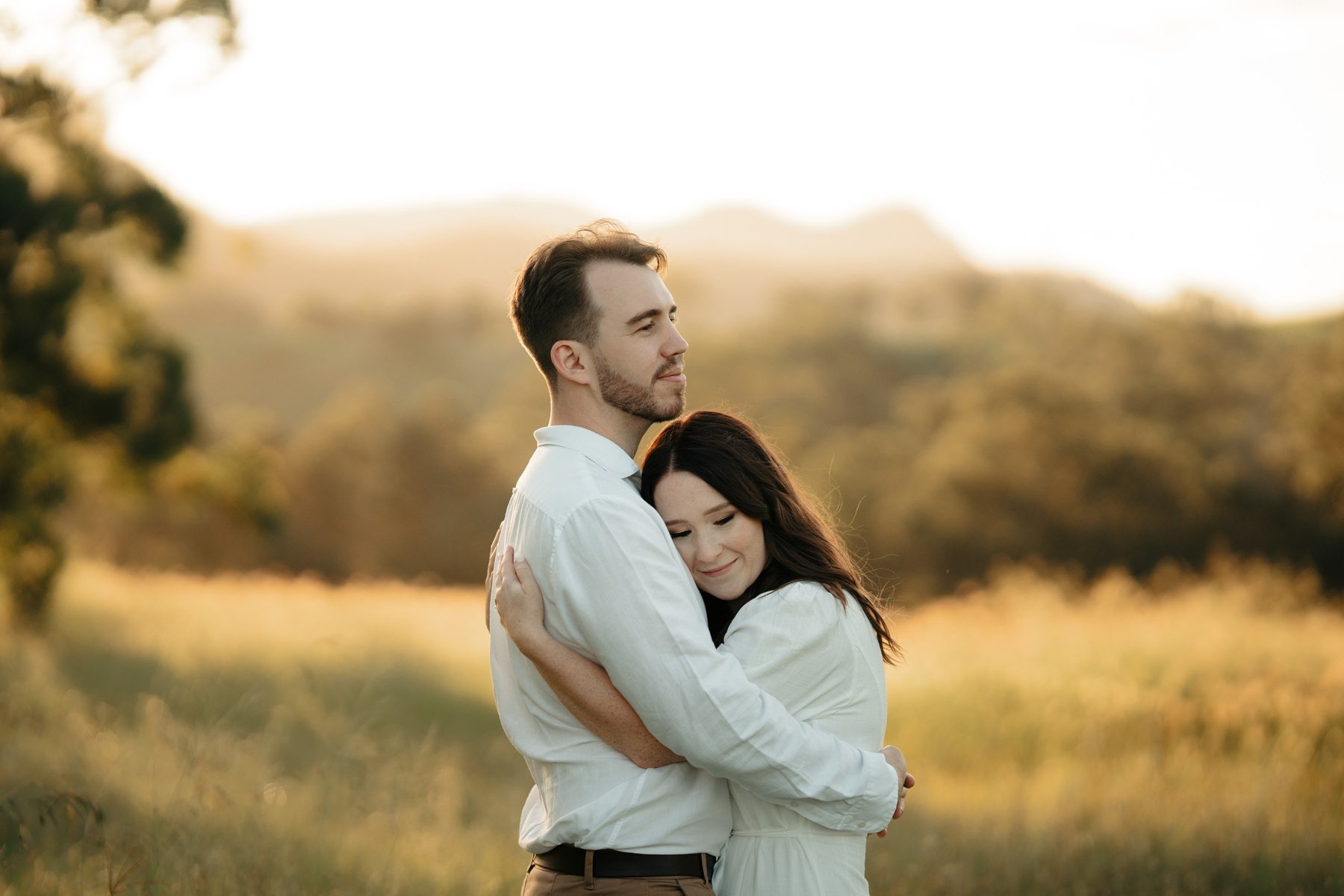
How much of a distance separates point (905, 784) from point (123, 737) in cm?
543

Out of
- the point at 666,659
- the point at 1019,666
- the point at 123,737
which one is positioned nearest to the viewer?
the point at 666,659

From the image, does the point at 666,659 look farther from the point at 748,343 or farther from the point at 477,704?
the point at 748,343

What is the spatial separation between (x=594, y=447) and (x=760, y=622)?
59cm

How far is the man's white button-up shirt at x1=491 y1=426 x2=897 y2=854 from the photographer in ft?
8.48

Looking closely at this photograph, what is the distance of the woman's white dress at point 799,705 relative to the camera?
2.86 meters

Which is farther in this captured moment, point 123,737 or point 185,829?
point 123,737

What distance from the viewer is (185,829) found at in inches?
175

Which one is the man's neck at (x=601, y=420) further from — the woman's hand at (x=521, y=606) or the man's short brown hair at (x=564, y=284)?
the woman's hand at (x=521, y=606)

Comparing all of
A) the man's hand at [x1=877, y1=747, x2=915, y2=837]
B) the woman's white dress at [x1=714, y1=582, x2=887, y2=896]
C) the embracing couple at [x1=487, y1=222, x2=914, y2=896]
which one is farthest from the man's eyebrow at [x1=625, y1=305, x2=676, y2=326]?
the man's hand at [x1=877, y1=747, x2=915, y2=837]

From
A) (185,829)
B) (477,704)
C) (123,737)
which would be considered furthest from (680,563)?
(477,704)

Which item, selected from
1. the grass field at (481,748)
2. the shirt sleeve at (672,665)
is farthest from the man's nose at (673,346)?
the grass field at (481,748)

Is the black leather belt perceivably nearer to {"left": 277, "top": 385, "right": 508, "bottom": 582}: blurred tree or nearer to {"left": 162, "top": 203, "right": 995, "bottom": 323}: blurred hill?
{"left": 277, "top": 385, "right": 508, "bottom": 582}: blurred tree

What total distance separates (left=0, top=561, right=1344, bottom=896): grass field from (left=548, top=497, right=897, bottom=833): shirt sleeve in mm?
1928

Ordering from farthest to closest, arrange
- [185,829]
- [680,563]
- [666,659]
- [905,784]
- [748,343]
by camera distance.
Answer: [748,343] → [185,829] → [905,784] → [680,563] → [666,659]
